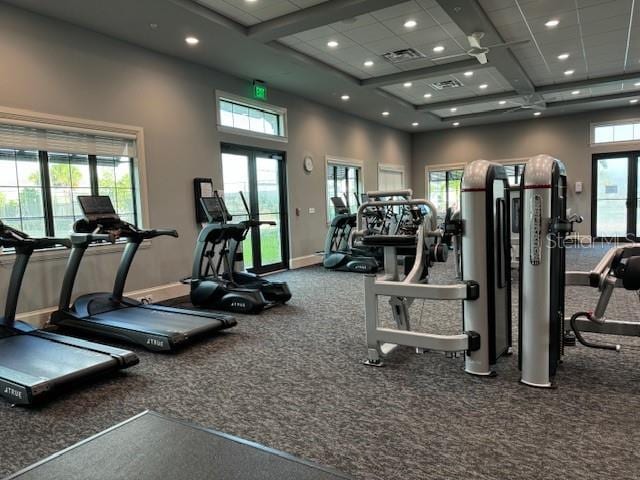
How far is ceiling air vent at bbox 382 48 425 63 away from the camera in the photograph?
21.4 ft

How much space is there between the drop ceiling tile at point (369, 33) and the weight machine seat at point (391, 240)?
3.43m

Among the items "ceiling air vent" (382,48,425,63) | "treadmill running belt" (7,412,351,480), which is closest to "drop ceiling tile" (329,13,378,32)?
"ceiling air vent" (382,48,425,63)

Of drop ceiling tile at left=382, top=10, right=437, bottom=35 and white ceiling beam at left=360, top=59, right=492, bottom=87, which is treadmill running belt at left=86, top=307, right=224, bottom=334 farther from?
white ceiling beam at left=360, top=59, right=492, bottom=87

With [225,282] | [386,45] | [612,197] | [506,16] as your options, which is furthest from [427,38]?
[612,197]

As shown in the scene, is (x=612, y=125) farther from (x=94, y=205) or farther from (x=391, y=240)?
(x=94, y=205)

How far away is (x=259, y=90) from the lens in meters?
7.37

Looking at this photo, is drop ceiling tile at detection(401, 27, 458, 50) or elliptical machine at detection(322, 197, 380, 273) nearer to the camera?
drop ceiling tile at detection(401, 27, 458, 50)

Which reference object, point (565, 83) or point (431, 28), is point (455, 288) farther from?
point (565, 83)

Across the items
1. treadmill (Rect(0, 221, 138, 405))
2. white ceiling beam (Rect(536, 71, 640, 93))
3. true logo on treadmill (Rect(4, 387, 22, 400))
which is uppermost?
white ceiling beam (Rect(536, 71, 640, 93))

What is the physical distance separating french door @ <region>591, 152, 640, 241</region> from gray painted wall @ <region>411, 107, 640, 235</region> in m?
0.18

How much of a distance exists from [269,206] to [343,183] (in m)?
2.77

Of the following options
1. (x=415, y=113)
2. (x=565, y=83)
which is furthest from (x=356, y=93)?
(x=565, y=83)

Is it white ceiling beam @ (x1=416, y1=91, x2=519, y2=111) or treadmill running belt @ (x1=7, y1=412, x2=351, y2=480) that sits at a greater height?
white ceiling beam @ (x1=416, y1=91, x2=519, y2=111)

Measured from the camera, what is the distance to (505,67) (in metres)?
7.21
